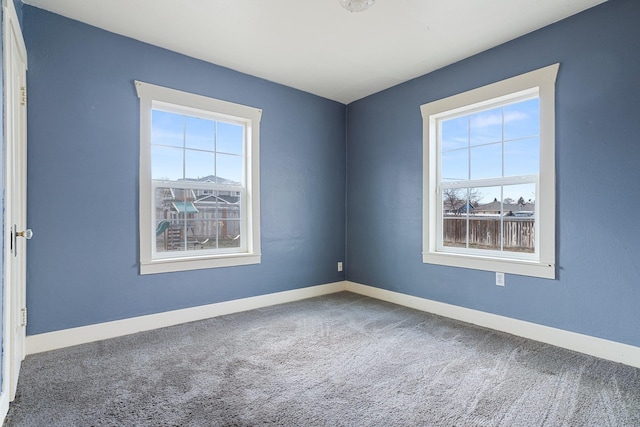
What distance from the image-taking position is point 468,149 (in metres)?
3.28

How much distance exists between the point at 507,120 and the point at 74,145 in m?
3.61

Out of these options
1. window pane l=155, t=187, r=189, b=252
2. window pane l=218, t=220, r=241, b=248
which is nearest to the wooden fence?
window pane l=218, t=220, r=241, b=248


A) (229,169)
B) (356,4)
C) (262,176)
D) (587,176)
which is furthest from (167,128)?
(587,176)

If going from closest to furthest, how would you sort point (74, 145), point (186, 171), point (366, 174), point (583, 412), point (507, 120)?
1. point (583, 412)
2. point (74, 145)
3. point (507, 120)
4. point (186, 171)
5. point (366, 174)

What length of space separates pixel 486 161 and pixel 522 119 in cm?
45

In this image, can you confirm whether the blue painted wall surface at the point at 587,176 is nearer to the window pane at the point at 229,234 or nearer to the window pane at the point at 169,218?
the window pane at the point at 229,234

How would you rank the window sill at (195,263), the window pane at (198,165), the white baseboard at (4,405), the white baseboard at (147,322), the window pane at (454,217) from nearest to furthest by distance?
the white baseboard at (4,405), the white baseboard at (147,322), the window sill at (195,263), the window pane at (198,165), the window pane at (454,217)

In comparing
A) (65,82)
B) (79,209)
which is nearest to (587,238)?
(79,209)

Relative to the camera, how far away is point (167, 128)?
311 cm

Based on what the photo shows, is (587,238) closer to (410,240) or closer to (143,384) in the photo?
(410,240)

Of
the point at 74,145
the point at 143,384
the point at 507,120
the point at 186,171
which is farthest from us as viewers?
the point at 186,171

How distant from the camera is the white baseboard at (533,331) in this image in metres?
2.27

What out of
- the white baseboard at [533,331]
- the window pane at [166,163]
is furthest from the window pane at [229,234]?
the white baseboard at [533,331]

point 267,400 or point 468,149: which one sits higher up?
point 468,149
